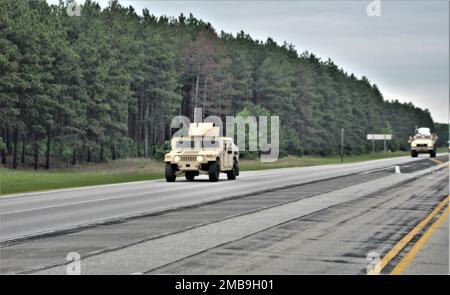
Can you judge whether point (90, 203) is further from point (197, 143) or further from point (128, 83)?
point (128, 83)

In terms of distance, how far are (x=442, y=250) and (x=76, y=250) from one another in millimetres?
5985

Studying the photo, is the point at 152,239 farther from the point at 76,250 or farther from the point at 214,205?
the point at 214,205

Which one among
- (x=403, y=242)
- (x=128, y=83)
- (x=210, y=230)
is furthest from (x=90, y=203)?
(x=128, y=83)

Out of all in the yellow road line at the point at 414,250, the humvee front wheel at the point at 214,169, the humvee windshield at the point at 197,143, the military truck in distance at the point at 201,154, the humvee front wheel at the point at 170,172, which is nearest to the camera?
the yellow road line at the point at 414,250

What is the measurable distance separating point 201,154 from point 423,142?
50964 millimetres

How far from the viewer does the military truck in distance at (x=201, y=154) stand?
30.1m

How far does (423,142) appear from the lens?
7525 centimetres

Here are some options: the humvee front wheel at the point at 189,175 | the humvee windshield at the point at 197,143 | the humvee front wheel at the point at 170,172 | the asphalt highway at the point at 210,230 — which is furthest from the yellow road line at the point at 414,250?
the humvee front wheel at the point at 189,175

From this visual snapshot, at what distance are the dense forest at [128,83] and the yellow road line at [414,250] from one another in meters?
39.2

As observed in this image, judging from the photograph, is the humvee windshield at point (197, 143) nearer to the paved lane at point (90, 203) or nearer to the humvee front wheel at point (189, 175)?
the humvee front wheel at point (189, 175)

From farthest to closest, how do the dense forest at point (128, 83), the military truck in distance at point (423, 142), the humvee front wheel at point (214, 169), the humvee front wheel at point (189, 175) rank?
the military truck in distance at point (423, 142), the dense forest at point (128, 83), the humvee front wheel at point (189, 175), the humvee front wheel at point (214, 169)

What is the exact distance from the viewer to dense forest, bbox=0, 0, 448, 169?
55188mm

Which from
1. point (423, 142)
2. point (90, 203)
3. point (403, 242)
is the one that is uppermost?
point (423, 142)

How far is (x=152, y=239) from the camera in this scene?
11977 mm
